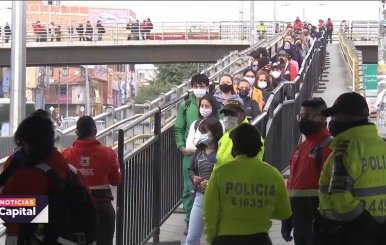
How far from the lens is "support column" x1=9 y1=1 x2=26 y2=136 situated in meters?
15.4

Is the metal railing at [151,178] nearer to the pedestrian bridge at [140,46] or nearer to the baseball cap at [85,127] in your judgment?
the baseball cap at [85,127]

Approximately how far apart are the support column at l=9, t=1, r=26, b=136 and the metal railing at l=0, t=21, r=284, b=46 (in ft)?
132

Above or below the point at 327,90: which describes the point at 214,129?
below

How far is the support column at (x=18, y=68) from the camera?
15404mm

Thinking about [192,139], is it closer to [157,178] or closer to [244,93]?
[157,178]

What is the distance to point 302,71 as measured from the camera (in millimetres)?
19797

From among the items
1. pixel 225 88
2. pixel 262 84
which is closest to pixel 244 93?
pixel 225 88

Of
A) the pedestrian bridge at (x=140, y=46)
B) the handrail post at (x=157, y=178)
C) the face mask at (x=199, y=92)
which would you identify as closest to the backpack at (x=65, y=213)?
the handrail post at (x=157, y=178)

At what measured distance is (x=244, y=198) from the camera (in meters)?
5.66

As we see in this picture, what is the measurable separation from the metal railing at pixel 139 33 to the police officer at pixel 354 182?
2034 inches

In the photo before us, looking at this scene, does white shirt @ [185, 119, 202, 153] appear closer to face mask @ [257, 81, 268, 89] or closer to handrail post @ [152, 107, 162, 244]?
handrail post @ [152, 107, 162, 244]

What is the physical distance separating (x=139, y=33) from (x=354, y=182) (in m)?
53.6

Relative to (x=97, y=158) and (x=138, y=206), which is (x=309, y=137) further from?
(x=138, y=206)

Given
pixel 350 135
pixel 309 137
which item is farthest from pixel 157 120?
pixel 350 135
